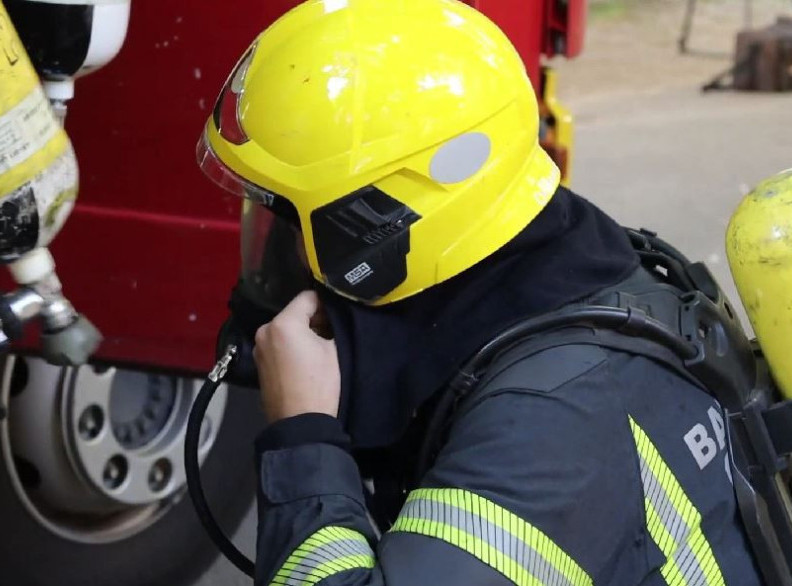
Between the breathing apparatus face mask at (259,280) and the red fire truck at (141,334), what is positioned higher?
the breathing apparatus face mask at (259,280)

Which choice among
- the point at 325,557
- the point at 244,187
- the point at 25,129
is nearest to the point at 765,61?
the point at 244,187

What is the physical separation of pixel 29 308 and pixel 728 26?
50.5ft

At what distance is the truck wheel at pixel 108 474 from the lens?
2674 mm

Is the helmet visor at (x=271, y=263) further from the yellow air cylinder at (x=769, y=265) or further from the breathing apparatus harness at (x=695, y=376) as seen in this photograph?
the yellow air cylinder at (x=769, y=265)

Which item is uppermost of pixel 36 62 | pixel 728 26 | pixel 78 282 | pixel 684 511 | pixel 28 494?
pixel 36 62

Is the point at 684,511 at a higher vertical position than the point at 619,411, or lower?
lower

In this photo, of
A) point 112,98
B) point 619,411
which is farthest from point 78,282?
point 619,411

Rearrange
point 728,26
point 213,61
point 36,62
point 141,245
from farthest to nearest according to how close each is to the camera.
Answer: point 728,26
point 141,245
point 213,61
point 36,62

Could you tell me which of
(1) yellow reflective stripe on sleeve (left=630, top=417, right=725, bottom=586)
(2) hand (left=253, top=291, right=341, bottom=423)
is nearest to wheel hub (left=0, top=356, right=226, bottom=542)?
(2) hand (left=253, top=291, right=341, bottom=423)

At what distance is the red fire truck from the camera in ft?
7.88

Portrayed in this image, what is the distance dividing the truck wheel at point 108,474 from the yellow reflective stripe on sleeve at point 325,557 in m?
1.21

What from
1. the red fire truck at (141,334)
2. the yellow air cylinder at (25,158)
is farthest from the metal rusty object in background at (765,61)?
the yellow air cylinder at (25,158)

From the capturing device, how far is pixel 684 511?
169 cm

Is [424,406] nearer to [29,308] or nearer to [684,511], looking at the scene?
[684,511]
